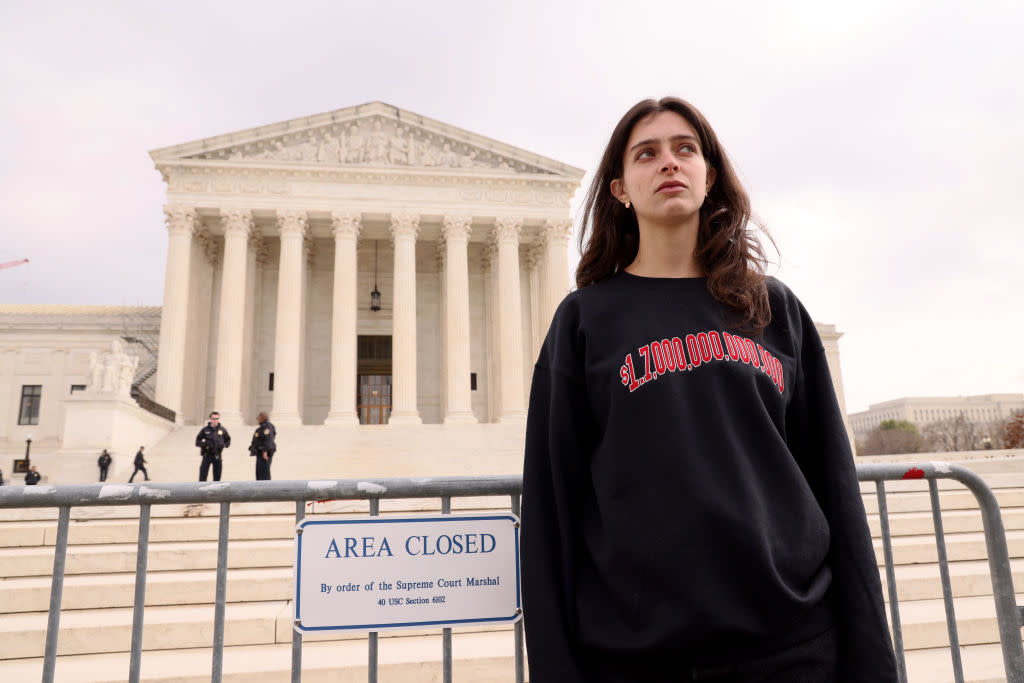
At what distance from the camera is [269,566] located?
808 cm

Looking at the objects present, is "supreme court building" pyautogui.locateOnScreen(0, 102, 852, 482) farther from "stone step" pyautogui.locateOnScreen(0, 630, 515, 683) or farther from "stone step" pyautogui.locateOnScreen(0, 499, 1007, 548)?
"stone step" pyautogui.locateOnScreen(0, 630, 515, 683)

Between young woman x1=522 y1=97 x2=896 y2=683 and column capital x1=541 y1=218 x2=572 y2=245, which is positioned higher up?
column capital x1=541 y1=218 x2=572 y2=245

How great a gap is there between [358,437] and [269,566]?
19680mm

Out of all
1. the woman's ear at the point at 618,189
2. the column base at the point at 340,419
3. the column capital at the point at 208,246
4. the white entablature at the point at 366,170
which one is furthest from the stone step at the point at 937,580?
the column capital at the point at 208,246

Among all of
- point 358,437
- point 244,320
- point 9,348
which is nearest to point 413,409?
point 358,437

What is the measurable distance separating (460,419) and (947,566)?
91.3 ft

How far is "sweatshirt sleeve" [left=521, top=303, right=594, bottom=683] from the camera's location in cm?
202

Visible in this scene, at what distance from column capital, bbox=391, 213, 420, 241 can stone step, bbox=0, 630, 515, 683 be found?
27.2 m

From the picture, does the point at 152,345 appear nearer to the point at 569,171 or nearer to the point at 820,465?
the point at 569,171

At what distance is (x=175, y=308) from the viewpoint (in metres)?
29.6

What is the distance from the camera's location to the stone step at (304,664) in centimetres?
558

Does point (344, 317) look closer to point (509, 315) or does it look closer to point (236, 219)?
point (236, 219)

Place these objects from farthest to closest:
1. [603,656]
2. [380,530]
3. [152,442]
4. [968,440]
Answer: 1. [968,440]
2. [152,442]
3. [380,530]
4. [603,656]

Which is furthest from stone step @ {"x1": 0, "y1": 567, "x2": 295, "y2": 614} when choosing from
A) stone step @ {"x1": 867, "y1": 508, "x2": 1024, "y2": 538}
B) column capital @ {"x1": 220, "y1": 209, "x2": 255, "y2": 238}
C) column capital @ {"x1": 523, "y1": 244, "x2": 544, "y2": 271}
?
column capital @ {"x1": 523, "y1": 244, "x2": 544, "y2": 271}
